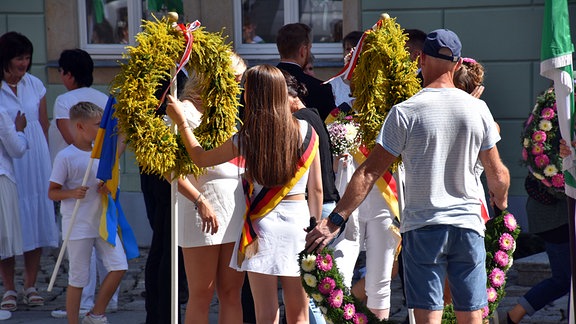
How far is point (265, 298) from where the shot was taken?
5.48 m

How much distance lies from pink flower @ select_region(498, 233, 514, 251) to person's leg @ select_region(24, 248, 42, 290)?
4.24 meters

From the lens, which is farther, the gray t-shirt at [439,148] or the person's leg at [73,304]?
the person's leg at [73,304]

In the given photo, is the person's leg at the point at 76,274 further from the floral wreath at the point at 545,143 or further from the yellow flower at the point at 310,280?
the floral wreath at the point at 545,143

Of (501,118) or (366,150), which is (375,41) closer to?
(366,150)

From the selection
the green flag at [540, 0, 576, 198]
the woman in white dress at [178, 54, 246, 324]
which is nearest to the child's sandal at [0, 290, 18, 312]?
the woman in white dress at [178, 54, 246, 324]

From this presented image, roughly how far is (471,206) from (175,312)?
1839mm

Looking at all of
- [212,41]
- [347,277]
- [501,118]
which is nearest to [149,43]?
[212,41]

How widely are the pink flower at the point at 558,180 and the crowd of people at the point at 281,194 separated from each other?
368 mm

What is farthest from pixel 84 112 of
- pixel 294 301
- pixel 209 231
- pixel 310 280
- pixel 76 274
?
pixel 310 280

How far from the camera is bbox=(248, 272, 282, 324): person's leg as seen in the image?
18.0ft

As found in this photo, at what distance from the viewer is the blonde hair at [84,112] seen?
7.16 metres

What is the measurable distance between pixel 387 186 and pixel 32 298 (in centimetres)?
325

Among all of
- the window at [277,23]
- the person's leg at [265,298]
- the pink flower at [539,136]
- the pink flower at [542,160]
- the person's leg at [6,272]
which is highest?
the window at [277,23]

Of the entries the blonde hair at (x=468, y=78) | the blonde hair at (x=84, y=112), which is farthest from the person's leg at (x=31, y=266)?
the blonde hair at (x=468, y=78)
